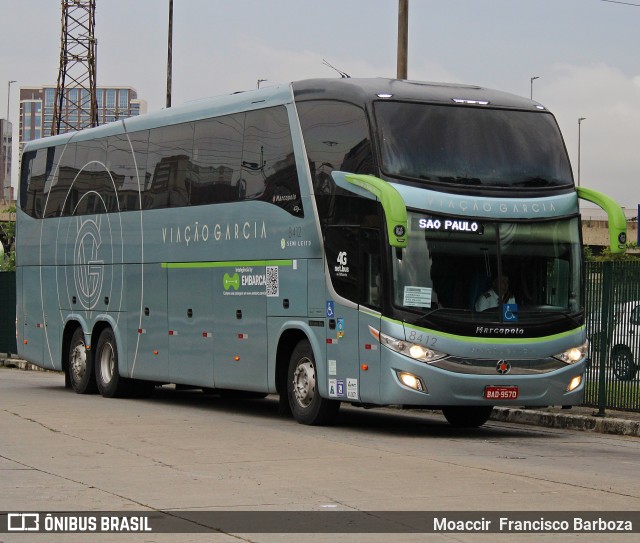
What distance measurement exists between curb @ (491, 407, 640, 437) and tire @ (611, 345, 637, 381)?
590mm

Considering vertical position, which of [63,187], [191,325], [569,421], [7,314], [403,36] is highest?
[403,36]

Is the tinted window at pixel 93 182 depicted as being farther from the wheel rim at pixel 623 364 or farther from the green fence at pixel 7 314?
the green fence at pixel 7 314

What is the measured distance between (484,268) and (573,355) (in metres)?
1.63

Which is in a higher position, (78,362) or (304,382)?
(304,382)

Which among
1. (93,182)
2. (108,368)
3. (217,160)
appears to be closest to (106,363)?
(108,368)

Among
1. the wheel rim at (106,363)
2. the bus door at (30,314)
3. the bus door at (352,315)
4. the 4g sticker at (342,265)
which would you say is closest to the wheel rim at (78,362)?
the wheel rim at (106,363)

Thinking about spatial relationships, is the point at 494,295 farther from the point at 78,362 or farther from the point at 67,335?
the point at 67,335

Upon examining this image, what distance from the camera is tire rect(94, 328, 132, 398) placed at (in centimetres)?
2294

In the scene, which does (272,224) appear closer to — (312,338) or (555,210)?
(312,338)

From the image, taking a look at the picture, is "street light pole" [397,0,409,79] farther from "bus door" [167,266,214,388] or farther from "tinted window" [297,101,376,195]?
"tinted window" [297,101,376,195]

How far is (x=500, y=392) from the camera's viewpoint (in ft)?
52.9

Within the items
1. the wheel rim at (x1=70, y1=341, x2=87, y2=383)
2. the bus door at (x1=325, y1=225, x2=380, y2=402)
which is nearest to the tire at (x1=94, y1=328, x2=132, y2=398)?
the wheel rim at (x1=70, y1=341, x2=87, y2=383)

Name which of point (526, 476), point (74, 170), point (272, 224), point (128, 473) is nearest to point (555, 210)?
point (272, 224)

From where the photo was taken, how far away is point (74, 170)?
2453 cm
